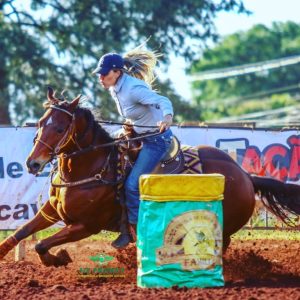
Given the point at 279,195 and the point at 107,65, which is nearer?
the point at 107,65

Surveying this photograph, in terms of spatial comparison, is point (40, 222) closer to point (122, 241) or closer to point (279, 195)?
point (122, 241)

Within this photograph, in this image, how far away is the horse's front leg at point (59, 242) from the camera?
9.64m

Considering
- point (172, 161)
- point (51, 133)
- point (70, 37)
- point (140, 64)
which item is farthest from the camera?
point (70, 37)

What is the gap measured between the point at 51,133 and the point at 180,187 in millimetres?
1725

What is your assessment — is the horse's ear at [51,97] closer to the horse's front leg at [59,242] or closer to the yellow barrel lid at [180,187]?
the horse's front leg at [59,242]

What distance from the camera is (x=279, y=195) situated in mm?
10750

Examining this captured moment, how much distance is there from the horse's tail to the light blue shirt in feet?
4.79

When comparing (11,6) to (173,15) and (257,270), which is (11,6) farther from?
(257,270)

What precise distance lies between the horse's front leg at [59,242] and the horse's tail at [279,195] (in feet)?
6.70

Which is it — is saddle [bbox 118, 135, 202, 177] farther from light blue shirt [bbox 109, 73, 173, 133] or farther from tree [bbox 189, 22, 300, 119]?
tree [bbox 189, 22, 300, 119]

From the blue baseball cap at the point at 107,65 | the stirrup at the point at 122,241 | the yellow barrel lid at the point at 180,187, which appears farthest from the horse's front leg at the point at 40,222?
the yellow barrel lid at the point at 180,187

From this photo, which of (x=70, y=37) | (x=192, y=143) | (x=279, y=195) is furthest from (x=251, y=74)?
(x=279, y=195)

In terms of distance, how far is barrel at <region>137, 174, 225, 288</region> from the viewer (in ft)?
27.9

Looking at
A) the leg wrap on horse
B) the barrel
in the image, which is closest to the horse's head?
the leg wrap on horse
